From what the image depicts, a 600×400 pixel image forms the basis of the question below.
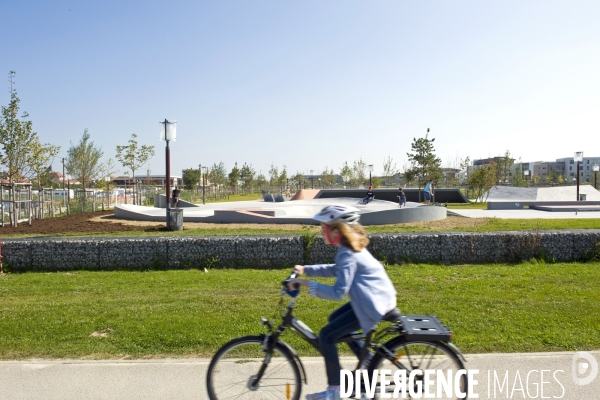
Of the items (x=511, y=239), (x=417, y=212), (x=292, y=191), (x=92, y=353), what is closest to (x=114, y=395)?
(x=92, y=353)

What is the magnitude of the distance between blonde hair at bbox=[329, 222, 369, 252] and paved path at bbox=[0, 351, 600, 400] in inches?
56.5

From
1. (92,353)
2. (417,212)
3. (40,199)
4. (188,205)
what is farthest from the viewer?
(188,205)

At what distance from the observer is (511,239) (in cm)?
1048

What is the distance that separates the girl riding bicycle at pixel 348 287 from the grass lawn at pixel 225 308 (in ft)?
4.74

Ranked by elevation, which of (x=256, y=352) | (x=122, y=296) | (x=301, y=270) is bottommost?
(x=122, y=296)

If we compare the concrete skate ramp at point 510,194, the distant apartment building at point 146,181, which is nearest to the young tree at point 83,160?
the distant apartment building at point 146,181

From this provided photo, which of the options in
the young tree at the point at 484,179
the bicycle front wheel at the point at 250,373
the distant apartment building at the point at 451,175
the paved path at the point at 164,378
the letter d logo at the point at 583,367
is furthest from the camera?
the distant apartment building at the point at 451,175

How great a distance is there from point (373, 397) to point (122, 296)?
5.24 meters

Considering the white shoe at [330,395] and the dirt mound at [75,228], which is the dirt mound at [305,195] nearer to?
the dirt mound at [75,228]

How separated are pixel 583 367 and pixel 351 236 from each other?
110 inches

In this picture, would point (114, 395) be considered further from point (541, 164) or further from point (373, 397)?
point (541, 164)

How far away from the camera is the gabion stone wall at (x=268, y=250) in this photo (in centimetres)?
1015

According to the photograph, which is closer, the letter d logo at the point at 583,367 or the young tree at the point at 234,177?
the letter d logo at the point at 583,367

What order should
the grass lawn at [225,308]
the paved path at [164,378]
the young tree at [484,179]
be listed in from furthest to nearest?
the young tree at [484,179] → the grass lawn at [225,308] → the paved path at [164,378]
